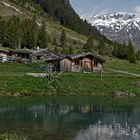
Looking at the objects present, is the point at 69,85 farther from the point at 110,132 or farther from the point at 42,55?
the point at 42,55

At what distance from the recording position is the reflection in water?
40.8 meters

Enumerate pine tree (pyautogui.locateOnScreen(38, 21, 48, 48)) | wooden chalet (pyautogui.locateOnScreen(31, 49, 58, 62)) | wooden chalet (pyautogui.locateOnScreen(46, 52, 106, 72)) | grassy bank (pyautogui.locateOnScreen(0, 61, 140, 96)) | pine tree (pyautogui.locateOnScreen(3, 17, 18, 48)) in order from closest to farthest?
grassy bank (pyautogui.locateOnScreen(0, 61, 140, 96)) < wooden chalet (pyautogui.locateOnScreen(46, 52, 106, 72)) < wooden chalet (pyautogui.locateOnScreen(31, 49, 58, 62)) < pine tree (pyautogui.locateOnScreen(3, 17, 18, 48)) < pine tree (pyautogui.locateOnScreen(38, 21, 48, 48))

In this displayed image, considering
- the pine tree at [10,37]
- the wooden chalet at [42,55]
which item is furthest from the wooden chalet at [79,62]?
the pine tree at [10,37]

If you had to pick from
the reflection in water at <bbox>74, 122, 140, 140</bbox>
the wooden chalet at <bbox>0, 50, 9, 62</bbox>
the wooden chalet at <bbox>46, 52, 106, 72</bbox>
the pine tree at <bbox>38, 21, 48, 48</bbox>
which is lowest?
the reflection in water at <bbox>74, 122, 140, 140</bbox>

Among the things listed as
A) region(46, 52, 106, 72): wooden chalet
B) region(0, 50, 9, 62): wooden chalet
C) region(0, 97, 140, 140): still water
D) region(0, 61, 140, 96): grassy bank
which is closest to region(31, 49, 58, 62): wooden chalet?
region(0, 50, 9, 62): wooden chalet

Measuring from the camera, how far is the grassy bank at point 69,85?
8000 centimetres

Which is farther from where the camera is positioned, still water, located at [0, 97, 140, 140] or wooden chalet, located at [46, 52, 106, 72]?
wooden chalet, located at [46, 52, 106, 72]

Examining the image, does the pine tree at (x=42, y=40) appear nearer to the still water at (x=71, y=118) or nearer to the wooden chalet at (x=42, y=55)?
the wooden chalet at (x=42, y=55)

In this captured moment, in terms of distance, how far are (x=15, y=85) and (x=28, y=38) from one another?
294ft

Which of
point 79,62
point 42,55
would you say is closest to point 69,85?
point 79,62

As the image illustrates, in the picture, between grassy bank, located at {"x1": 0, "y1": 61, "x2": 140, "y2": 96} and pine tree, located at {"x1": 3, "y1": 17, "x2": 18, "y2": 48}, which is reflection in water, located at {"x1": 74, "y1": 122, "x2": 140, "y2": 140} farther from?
pine tree, located at {"x1": 3, "y1": 17, "x2": 18, "y2": 48}

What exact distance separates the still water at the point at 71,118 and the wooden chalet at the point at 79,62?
128 ft

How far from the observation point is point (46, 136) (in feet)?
133

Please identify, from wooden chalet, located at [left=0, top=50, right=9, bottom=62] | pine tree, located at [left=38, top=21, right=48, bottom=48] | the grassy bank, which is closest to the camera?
the grassy bank
